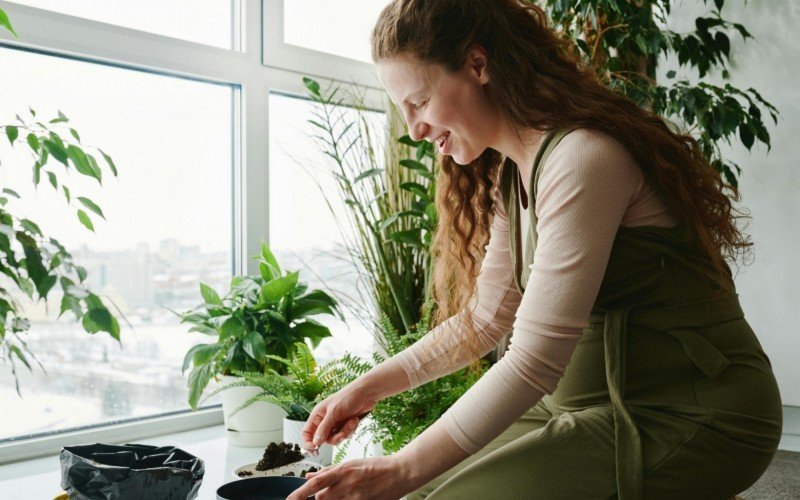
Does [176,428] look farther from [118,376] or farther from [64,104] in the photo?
[64,104]

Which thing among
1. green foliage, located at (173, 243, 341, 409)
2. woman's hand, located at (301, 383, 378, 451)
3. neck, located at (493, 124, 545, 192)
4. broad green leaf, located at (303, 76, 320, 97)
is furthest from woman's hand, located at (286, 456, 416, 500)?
broad green leaf, located at (303, 76, 320, 97)

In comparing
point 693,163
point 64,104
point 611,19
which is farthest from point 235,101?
point 693,163

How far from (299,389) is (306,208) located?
3.35 ft

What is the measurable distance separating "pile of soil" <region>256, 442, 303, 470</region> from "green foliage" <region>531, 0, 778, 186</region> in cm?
152

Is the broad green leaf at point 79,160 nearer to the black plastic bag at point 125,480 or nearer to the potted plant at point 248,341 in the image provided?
the black plastic bag at point 125,480

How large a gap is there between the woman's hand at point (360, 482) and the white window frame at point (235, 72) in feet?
5.17

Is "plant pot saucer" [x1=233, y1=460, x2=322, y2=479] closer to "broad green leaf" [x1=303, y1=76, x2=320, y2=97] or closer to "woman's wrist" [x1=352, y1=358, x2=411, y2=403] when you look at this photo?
"woman's wrist" [x1=352, y1=358, x2=411, y2=403]

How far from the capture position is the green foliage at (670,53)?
2.62m

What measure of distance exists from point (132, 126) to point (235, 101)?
40cm

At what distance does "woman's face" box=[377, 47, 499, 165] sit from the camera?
1.22 m

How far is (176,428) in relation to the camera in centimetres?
257

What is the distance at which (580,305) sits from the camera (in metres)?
1.07

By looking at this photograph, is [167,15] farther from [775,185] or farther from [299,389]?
[775,185]

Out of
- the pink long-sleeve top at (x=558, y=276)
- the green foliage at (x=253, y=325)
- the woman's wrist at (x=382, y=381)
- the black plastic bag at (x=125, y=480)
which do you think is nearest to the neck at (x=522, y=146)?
the pink long-sleeve top at (x=558, y=276)
